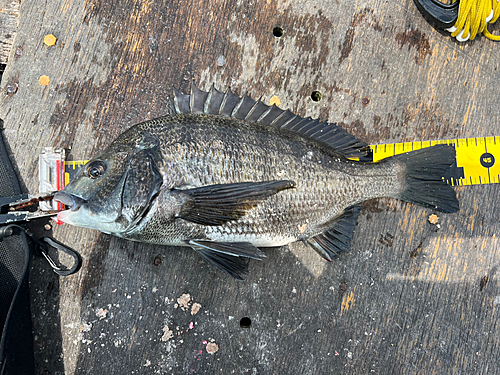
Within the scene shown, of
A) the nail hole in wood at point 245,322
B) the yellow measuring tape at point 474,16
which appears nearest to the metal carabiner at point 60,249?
the nail hole in wood at point 245,322

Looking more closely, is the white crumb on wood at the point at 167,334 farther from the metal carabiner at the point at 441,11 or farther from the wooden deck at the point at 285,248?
the metal carabiner at the point at 441,11

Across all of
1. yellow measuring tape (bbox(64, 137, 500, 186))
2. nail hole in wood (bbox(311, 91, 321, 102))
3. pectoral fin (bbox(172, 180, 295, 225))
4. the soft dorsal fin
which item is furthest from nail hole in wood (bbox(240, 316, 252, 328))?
nail hole in wood (bbox(311, 91, 321, 102))

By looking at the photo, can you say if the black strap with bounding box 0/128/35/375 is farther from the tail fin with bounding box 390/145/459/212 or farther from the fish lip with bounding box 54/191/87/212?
the tail fin with bounding box 390/145/459/212

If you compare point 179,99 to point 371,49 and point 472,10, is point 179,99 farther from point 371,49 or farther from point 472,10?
point 472,10

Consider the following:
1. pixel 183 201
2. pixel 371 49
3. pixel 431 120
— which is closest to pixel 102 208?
pixel 183 201

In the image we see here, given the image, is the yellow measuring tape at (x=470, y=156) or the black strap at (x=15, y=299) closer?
the black strap at (x=15, y=299)

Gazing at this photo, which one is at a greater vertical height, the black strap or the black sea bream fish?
the black sea bream fish
